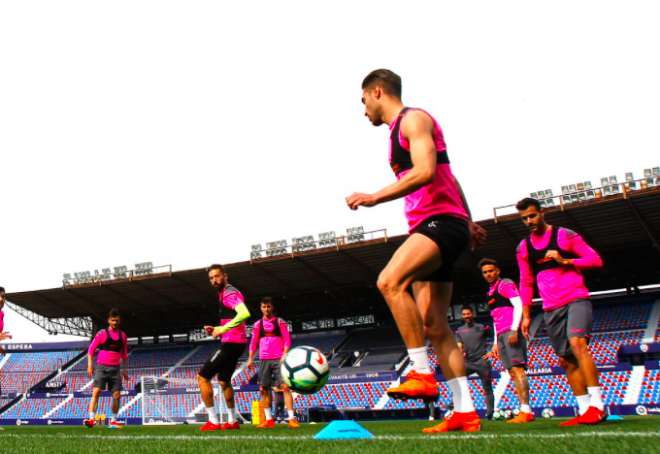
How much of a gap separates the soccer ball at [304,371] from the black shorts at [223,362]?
115 inches

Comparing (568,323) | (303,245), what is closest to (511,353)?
(568,323)

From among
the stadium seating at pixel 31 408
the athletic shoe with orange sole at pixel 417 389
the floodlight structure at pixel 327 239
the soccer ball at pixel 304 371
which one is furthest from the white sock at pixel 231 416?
the stadium seating at pixel 31 408

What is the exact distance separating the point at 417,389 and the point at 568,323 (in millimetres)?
2849

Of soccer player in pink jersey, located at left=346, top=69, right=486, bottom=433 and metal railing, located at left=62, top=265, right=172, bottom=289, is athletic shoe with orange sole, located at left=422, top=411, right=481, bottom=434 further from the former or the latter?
metal railing, located at left=62, top=265, right=172, bottom=289

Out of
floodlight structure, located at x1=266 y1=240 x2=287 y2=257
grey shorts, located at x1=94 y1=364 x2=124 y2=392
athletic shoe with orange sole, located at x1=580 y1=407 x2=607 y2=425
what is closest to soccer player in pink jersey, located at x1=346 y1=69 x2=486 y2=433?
athletic shoe with orange sole, located at x1=580 y1=407 x2=607 y2=425

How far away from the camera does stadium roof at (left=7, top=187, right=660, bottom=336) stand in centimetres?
2177

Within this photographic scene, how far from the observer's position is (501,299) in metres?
8.98

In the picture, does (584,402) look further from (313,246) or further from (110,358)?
(313,246)

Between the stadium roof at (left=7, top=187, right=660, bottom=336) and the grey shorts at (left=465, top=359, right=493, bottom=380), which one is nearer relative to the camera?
the grey shorts at (left=465, top=359, right=493, bottom=380)

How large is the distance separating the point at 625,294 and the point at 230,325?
2626 centimetres

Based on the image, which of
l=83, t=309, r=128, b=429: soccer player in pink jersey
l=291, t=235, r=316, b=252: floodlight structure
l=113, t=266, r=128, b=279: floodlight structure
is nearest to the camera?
l=83, t=309, r=128, b=429: soccer player in pink jersey

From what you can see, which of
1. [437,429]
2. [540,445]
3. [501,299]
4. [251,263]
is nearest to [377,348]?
[251,263]

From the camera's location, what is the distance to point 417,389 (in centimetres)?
351

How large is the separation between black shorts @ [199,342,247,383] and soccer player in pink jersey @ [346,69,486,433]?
4.37 m
